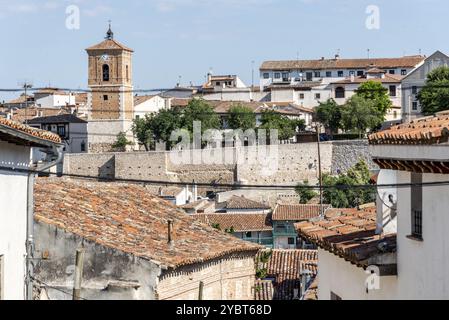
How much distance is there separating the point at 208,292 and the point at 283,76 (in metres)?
105

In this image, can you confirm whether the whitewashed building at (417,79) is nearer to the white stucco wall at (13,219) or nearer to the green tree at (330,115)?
the green tree at (330,115)

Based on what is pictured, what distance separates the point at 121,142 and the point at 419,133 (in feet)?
270

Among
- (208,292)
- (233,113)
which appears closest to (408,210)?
(208,292)

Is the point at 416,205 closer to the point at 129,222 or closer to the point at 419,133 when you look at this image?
the point at 419,133

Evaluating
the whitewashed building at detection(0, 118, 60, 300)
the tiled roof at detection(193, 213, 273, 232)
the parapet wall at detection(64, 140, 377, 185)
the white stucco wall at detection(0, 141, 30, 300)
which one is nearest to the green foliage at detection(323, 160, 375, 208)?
the parapet wall at detection(64, 140, 377, 185)

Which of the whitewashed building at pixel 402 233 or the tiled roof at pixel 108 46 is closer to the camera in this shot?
the whitewashed building at pixel 402 233

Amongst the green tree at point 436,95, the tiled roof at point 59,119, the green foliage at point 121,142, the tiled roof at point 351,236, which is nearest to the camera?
the tiled roof at point 351,236

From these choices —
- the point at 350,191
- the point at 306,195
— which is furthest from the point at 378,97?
the point at 350,191

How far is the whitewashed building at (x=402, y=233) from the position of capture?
8.80 m

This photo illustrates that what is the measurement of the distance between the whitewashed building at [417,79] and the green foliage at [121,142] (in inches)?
794

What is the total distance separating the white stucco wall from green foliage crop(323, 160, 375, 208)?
46372 mm

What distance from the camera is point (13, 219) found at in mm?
11477

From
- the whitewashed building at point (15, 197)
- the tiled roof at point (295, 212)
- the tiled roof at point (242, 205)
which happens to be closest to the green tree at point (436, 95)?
the tiled roof at point (242, 205)

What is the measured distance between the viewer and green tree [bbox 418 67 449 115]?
249 ft
